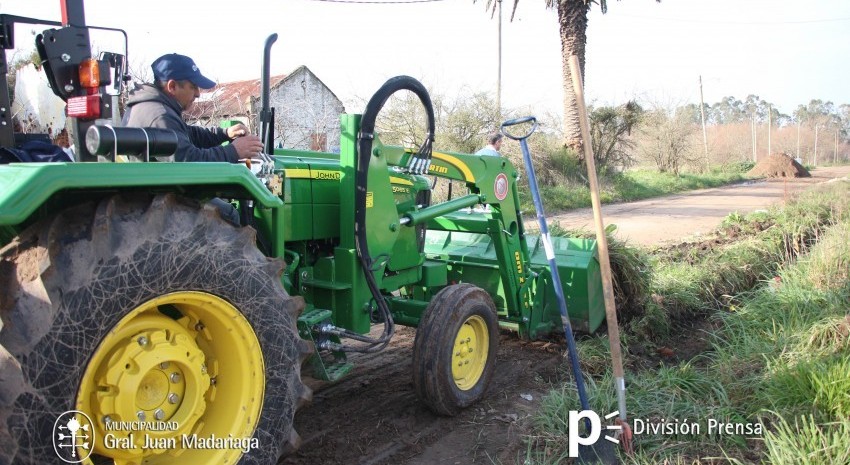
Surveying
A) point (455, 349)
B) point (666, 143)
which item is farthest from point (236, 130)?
point (666, 143)

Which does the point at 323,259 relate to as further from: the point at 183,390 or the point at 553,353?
the point at 553,353

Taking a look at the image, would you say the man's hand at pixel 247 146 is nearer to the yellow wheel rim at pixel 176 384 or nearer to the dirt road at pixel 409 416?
the yellow wheel rim at pixel 176 384

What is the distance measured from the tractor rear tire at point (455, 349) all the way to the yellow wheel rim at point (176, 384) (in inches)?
49.2

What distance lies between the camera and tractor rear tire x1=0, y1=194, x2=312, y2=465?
194 centimetres

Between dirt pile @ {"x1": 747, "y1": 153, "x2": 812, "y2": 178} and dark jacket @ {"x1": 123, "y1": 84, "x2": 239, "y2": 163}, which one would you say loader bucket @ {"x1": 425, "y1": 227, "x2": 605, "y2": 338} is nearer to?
dark jacket @ {"x1": 123, "y1": 84, "x2": 239, "y2": 163}

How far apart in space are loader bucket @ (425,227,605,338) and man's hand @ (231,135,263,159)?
229cm

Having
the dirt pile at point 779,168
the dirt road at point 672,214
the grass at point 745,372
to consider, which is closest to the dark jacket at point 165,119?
the grass at point 745,372

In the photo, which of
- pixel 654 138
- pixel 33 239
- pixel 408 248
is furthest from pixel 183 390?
pixel 654 138

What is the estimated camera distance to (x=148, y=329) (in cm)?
240

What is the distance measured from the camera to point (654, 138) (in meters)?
26.6

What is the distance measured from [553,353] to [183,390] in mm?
3382

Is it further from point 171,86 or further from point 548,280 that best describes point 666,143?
point 171,86

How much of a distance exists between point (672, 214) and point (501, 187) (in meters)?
10.9

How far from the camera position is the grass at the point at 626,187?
51.5 ft
